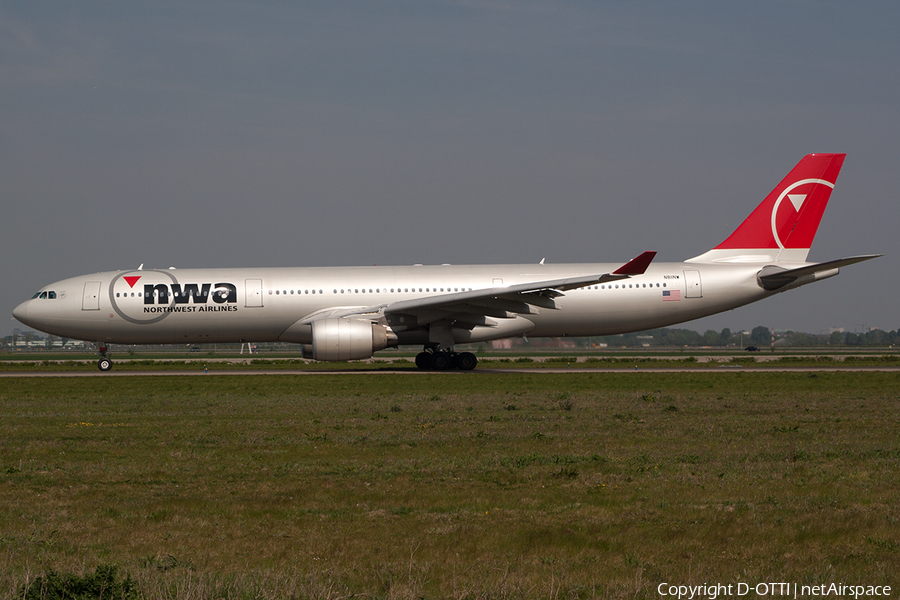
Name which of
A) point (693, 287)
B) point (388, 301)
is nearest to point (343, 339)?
point (388, 301)

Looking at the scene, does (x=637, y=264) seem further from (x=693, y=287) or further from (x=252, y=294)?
(x=252, y=294)

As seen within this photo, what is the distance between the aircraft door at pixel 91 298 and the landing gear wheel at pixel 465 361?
41.4 feet

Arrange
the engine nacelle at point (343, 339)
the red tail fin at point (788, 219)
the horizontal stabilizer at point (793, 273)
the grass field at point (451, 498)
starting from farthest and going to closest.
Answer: the red tail fin at point (788, 219) → the horizontal stabilizer at point (793, 273) → the engine nacelle at point (343, 339) → the grass field at point (451, 498)

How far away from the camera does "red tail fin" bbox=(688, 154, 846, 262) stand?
31094 mm

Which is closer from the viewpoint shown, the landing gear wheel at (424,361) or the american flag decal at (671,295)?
the landing gear wheel at (424,361)

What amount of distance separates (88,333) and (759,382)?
72.8ft

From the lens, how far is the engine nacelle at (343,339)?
25.4m

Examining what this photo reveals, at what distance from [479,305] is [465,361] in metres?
2.82

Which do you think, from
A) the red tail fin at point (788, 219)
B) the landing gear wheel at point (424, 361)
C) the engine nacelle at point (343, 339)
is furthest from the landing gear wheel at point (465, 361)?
the red tail fin at point (788, 219)

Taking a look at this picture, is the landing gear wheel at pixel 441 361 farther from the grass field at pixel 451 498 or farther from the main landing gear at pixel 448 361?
the grass field at pixel 451 498

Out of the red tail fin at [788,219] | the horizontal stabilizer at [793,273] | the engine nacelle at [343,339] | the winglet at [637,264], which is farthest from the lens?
the red tail fin at [788,219]

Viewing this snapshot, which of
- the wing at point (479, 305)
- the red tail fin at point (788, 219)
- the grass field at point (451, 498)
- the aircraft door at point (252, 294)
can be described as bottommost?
the grass field at point (451, 498)

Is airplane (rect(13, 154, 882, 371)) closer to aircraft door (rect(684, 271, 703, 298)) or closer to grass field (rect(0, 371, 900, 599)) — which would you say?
aircraft door (rect(684, 271, 703, 298))

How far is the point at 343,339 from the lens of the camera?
83.5 ft
